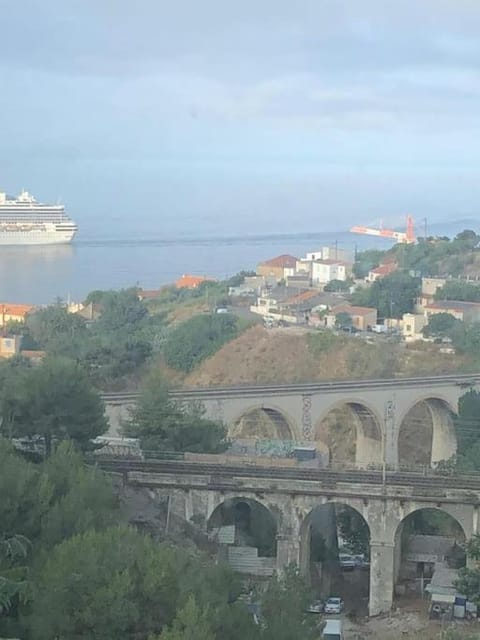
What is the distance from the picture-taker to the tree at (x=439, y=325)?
22484 mm

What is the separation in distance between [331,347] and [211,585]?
1491 cm

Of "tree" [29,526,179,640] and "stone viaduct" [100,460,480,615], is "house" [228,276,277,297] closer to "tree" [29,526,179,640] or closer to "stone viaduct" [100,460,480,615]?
"stone viaduct" [100,460,480,615]

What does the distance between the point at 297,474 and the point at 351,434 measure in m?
6.86

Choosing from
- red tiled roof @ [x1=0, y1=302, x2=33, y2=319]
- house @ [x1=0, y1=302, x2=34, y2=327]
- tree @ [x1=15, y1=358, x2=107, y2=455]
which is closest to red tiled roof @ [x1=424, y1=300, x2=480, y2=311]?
house @ [x1=0, y1=302, x2=34, y2=327]

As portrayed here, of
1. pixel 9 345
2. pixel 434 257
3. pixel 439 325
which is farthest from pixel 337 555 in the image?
pixel 434 257

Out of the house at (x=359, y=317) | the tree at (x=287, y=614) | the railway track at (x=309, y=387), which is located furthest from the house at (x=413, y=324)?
the tree at (x=287, y=614)

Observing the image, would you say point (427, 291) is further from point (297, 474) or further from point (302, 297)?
point (297, 474)

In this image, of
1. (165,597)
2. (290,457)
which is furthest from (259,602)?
(290,457)

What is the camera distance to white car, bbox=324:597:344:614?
1023 centimetres

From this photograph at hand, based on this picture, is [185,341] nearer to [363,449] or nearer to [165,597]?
[363,449]

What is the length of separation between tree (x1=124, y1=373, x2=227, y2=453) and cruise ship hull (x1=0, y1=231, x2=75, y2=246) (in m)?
44.2

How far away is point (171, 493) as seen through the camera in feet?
36.7

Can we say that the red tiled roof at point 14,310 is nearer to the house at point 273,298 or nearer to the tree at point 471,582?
the house at point 273,298

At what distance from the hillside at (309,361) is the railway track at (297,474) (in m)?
8.47
